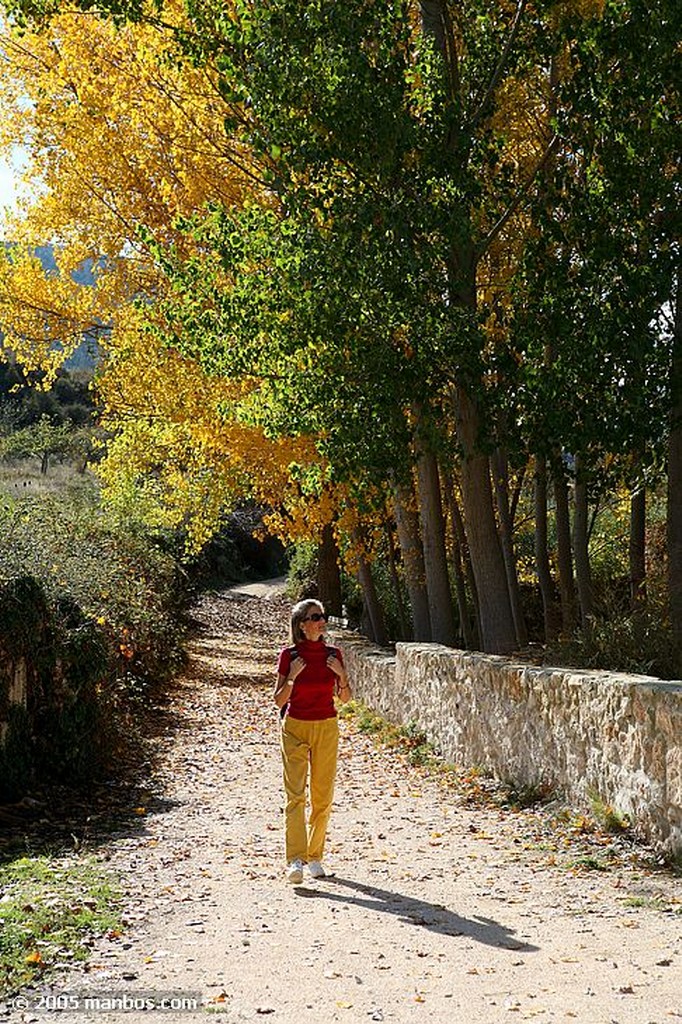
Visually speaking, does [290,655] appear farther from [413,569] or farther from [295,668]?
[413,569]

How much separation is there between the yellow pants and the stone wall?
194 cm

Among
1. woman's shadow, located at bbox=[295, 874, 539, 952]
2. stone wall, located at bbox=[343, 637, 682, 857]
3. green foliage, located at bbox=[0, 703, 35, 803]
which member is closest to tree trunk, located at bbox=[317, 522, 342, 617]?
stone wall, located at bbox=[343, 637, 682, 857]

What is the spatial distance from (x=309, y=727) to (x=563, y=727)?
2431 millimetres

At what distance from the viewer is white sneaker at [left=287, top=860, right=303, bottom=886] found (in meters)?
7.28

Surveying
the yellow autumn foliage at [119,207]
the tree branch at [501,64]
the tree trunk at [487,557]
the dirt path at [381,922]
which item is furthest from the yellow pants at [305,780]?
the yellow autumn foliage at [119,207]

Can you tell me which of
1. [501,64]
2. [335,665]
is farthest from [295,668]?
[501,64]

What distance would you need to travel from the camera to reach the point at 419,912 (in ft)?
21.7

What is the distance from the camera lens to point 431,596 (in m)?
15.9

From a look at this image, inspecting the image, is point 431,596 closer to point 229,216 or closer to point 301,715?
point 229,216

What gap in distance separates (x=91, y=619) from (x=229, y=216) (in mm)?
4095

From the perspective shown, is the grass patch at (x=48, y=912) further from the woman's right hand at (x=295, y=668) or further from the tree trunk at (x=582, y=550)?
the tree trunk at (x=582, y=550)

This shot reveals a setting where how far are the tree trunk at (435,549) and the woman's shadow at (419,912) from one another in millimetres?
8166

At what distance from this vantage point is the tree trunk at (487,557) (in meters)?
12.7

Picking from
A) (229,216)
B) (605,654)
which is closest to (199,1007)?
(605,654)
